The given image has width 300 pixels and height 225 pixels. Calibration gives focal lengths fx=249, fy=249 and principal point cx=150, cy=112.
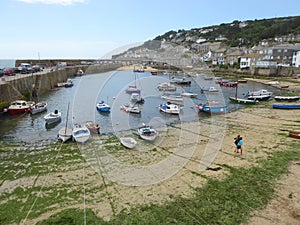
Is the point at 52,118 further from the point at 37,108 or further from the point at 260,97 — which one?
the point at 260,97

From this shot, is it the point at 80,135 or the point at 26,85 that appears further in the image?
the point at 26,85

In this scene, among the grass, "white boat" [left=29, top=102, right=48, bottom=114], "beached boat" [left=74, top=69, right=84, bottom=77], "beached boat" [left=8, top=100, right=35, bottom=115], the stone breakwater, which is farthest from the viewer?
"beached boat" [left=74, top=69, right=84, bottom=77]

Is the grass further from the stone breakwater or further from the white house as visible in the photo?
the white house

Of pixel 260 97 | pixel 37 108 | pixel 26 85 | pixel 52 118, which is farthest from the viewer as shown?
pixel 26 85

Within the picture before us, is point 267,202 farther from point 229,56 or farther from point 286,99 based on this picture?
point 229,56

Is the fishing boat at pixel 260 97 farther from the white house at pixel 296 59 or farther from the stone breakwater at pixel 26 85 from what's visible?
the white house at pixel 296 59

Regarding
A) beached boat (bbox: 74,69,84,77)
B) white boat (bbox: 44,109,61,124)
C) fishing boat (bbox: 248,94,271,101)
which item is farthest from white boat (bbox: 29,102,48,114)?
beached boat (bbox: 74,69,84,77)

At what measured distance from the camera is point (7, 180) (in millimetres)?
10547

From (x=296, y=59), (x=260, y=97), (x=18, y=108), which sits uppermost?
(x=296, y=59)

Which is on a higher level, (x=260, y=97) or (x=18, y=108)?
(x=18, y=108)

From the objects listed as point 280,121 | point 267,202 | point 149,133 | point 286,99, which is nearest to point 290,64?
point 286,99

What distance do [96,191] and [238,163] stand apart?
6.63 metres


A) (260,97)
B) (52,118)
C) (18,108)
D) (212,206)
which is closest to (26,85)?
(18,108)

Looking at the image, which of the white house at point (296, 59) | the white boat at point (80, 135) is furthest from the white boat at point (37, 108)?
the white house at point (296, 59)
